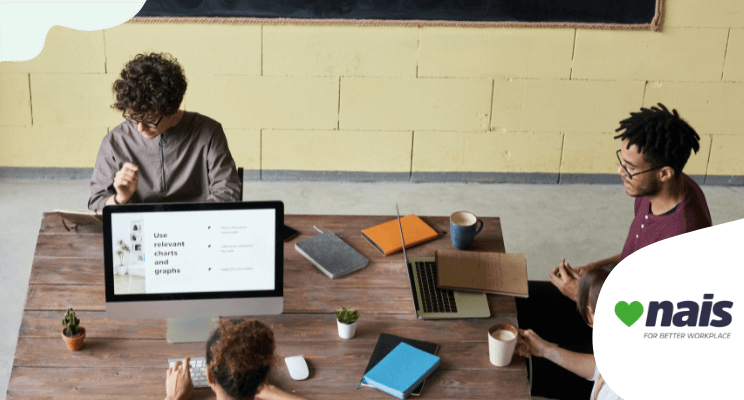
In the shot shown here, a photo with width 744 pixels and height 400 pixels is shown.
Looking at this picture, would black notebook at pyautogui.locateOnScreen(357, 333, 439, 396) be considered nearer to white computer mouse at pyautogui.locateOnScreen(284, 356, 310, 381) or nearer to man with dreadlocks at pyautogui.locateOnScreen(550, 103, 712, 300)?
white computer mouse at pyautogui.locateOnScreen(284, 356, 310, 381)

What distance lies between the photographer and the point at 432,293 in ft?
7.23

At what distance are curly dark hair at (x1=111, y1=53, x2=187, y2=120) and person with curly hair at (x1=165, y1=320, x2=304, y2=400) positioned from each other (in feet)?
4.00

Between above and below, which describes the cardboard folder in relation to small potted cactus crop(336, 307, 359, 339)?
above

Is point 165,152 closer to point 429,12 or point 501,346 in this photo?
point 501,346

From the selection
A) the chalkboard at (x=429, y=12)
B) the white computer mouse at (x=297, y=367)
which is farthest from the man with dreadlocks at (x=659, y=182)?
the chalkboard at (x=429, y=12)

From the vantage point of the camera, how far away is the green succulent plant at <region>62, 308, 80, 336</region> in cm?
190

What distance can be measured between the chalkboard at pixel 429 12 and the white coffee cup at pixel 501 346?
2.69m

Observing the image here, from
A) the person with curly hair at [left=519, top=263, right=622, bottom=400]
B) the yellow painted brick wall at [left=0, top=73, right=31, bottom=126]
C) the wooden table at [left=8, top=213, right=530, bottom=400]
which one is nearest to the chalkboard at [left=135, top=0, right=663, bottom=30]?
the yellow painted brick wall at [left=0, top=73, right=31, bottom=126]

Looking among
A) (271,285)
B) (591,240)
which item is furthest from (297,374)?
(591,240)

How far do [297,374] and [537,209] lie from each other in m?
2.86

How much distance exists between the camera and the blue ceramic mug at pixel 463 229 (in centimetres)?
240

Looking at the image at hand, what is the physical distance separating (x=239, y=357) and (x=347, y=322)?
492mm
